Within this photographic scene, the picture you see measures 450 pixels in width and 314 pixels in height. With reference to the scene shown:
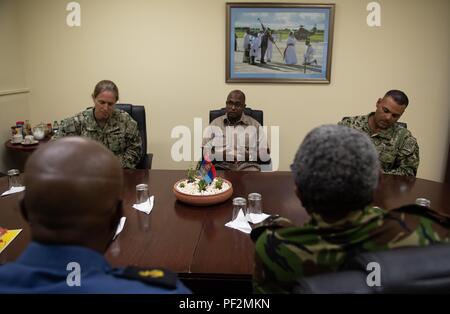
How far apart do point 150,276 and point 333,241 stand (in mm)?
401

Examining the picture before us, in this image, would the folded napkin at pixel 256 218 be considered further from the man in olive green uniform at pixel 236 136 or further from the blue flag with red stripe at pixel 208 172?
the man in olive green uniform at pixel 236 136

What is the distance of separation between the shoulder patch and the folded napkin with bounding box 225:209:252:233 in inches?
29.3

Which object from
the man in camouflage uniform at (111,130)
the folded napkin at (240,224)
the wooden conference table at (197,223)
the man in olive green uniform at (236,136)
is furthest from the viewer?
the man in olive green uniform at (236,136)

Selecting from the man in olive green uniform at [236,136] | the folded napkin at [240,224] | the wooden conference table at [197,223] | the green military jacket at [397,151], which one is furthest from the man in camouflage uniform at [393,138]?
the folded napkin at [240,224]

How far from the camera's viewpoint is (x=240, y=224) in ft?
4.92

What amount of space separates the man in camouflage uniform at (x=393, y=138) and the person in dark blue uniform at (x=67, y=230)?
2.08 m

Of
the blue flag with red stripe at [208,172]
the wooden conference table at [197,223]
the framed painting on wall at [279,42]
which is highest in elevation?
the framed painting on wall at [279,42]

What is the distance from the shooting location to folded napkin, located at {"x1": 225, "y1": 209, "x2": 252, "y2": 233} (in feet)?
4.79

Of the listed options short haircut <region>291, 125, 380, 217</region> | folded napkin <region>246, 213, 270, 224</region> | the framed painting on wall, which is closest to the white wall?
the framed painting on wall

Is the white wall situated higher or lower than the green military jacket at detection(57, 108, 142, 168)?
higher

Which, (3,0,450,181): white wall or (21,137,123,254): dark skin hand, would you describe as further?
(3,0,450,181): white wall

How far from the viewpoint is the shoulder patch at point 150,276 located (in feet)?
2.32

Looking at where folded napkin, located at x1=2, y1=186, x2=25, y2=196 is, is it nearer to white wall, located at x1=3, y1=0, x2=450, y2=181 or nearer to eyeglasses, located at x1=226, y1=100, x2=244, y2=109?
eyeglasses, located at x1=226, y1=100, x2=244, y2=109
